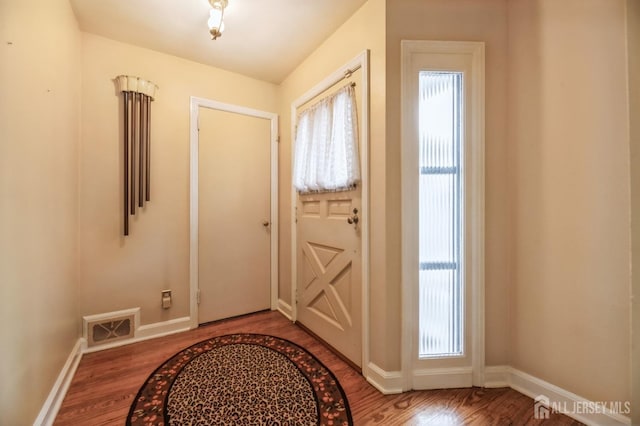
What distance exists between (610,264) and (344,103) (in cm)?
173

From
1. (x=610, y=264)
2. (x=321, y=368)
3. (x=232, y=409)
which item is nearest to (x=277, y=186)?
(x=321, y=368)

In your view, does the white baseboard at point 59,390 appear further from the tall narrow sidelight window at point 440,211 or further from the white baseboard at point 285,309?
the tall narrow sidelight window at point 440,211

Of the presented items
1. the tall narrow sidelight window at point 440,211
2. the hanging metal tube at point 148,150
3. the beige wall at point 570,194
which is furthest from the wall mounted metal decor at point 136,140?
the beige wall at point 570,194

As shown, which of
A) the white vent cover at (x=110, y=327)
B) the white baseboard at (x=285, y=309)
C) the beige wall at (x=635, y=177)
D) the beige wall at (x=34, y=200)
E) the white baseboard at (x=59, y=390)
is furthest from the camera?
the white baseboard at (x=285, y=309)

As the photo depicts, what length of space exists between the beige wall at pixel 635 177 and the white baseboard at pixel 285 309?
2227 millimetres

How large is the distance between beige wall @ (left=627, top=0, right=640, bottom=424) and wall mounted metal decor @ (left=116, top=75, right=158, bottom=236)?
302cm

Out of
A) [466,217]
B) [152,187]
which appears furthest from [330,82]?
[152,187]

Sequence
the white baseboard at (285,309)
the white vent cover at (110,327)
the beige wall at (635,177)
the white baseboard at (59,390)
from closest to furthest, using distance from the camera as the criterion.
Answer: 1. the beige wall at (635,177)
2. the white baseboard at (59,390)
3. the white vent cover at (110,327)
4. the white baseboard at (285,309)

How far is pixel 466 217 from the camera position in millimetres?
1562

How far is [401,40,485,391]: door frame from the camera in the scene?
1.54m

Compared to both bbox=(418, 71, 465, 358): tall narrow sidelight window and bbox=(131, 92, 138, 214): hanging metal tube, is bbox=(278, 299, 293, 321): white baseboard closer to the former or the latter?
bbox=(418, 71, 465, 358): tall narrow sidelight window

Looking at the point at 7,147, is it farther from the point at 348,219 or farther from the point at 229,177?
the point at 348,219

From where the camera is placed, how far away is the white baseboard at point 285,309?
2.57 meters

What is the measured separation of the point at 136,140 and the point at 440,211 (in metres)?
2.40
